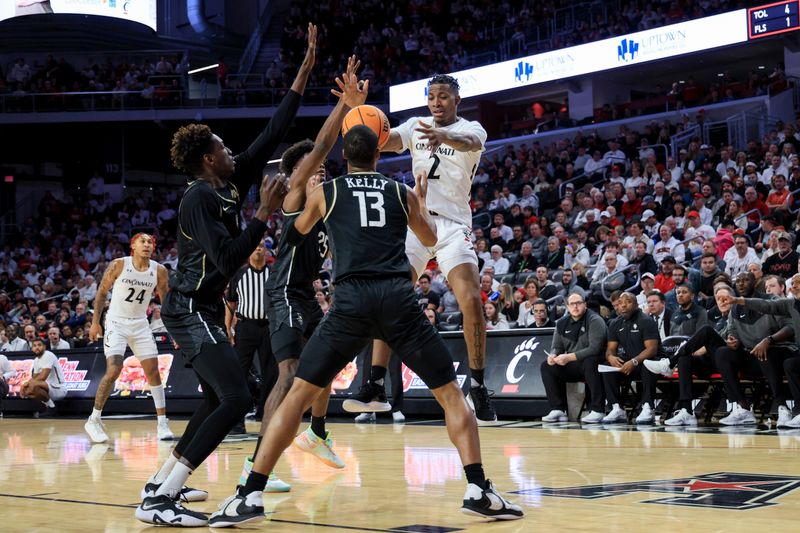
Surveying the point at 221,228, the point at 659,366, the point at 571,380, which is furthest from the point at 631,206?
the point at 221,228

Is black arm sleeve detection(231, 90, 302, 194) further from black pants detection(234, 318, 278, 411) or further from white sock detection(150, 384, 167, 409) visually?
white sock detection(150, 384, 167, 409)

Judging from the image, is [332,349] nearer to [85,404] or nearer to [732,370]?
[732,370]

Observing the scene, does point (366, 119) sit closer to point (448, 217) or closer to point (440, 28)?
point (448, 217)

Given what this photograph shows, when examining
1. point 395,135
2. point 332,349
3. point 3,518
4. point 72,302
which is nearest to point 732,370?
point 395,135

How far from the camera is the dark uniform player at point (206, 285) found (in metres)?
4.97

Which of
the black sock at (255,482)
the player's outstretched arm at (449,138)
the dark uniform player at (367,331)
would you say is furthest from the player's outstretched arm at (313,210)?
the black sock at (255,482)

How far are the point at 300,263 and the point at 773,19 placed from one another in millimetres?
19975

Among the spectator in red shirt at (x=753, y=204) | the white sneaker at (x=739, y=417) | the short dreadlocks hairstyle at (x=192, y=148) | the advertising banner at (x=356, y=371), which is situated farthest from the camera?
the spectator in red shirt at (x=753, y=204)

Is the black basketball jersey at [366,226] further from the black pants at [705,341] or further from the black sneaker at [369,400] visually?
the black pants at [705,341]

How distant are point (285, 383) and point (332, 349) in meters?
1.73

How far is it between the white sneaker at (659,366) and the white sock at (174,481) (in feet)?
25.0

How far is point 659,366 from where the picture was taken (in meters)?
11.4

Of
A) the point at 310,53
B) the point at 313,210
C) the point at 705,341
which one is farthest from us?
the point at 705,341

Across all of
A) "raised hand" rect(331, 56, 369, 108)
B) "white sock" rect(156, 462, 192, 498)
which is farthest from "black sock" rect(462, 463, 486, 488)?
"raised hand" rect(331, 56, 369, 108)
